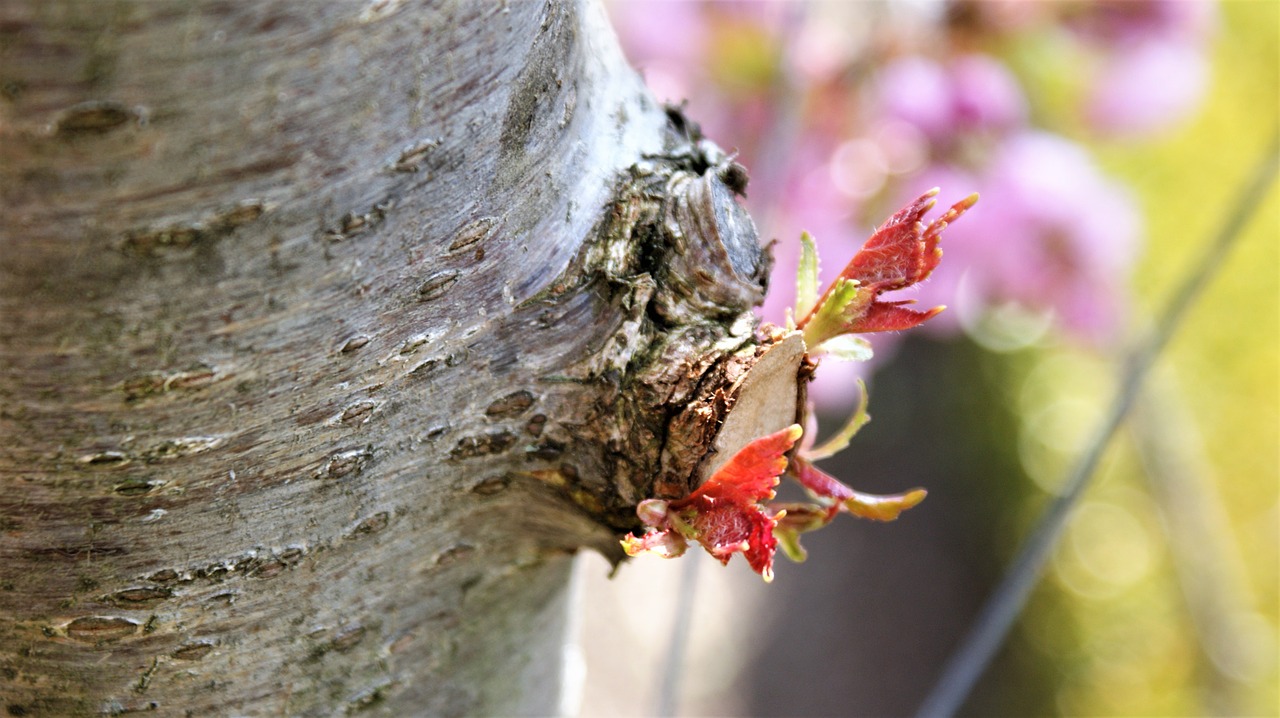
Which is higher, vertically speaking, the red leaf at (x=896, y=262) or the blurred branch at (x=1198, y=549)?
the red leaf at (x=896, y=262)

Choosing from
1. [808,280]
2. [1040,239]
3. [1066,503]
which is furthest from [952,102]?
[808,280]

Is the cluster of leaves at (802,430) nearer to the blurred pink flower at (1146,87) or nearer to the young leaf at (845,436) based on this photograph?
the young leaf at (845,436)

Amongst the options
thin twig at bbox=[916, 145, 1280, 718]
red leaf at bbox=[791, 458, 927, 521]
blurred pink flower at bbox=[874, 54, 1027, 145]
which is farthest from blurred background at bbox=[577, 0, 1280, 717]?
red leaf at bbox=[791, 458, 927, 521]

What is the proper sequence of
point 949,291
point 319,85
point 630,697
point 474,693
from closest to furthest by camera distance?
point 319,85 < point 474,693 < point 949,291 < point 630,697

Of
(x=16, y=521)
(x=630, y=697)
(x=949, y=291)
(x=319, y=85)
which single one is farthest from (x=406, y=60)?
(x=630, y=697)

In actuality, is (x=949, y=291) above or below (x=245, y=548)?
above

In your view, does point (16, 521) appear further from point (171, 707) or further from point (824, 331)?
point (824, 331)

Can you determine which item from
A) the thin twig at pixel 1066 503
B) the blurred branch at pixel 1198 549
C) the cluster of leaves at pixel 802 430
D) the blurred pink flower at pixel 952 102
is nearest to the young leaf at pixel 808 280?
the cluster of leaves at pixel 802 430
